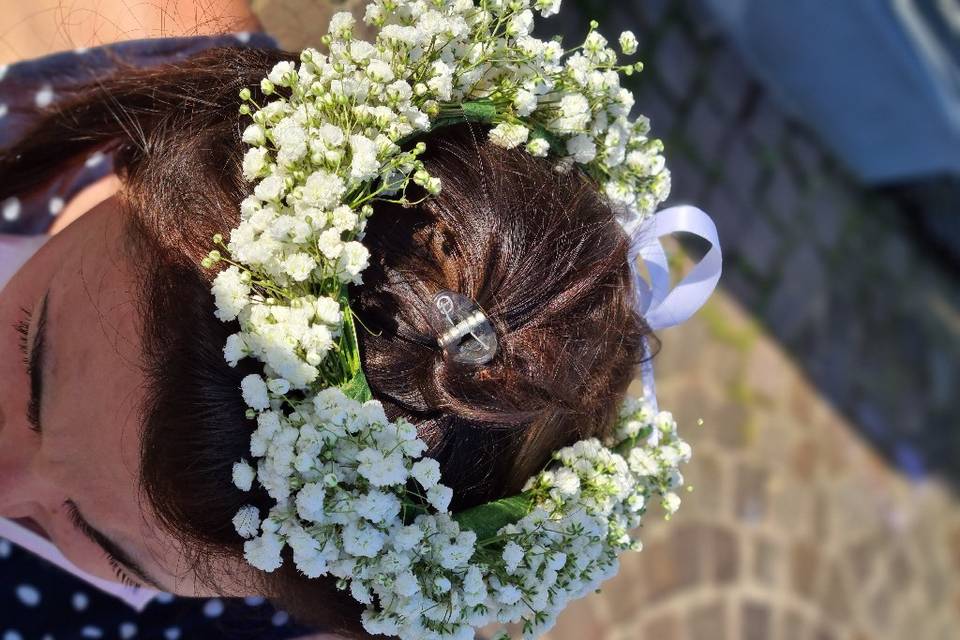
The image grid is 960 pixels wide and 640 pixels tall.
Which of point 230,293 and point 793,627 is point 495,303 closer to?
point 230,293

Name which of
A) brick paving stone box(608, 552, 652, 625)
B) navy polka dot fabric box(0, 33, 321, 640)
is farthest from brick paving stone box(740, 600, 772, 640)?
navy polka dot fabric box(0, 33, 321, 640)

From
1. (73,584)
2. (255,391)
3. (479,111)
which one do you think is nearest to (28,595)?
(73,584)

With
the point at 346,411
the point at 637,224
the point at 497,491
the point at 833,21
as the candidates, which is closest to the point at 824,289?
the point at 833,21

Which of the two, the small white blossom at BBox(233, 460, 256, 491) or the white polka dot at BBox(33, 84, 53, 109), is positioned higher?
the white polka dot at BBox(33, 84, 53, 109)

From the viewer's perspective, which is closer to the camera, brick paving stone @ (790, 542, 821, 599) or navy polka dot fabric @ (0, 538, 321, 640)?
navy polka dot fabric @ (0, 538, 321, 640)

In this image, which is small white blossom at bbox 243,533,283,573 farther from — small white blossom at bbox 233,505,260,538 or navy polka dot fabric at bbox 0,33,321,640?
navy polka dot fabric at bbox 0,33,321,640

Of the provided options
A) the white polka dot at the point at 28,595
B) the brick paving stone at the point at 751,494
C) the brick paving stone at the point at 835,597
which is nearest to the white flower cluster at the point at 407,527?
the white polka dot at the point at 28,595

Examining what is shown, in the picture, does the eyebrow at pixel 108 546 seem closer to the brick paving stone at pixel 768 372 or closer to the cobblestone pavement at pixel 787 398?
the cobblestone pavement at pixel 787 398
